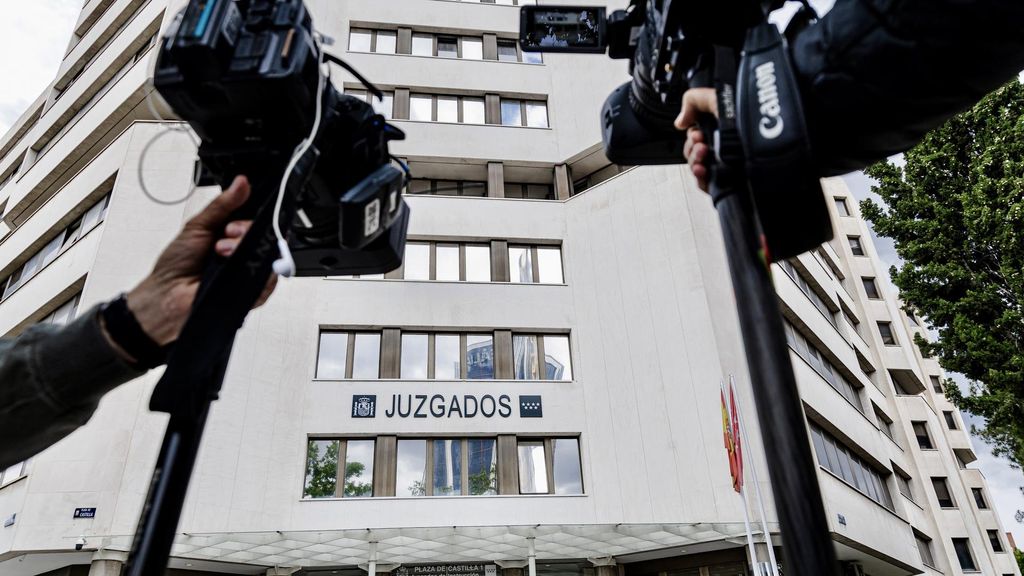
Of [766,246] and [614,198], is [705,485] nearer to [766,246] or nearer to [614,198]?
[614,198]

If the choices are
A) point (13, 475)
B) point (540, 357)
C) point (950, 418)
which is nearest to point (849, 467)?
point (540, 357)

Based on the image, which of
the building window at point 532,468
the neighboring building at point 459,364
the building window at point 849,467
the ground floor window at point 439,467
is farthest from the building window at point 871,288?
the building window at point 532,468

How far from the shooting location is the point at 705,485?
49.8 feet

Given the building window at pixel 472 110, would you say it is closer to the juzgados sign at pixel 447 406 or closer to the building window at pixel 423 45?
the building window at pixel 423 45

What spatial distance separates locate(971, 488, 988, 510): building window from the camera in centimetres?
4075

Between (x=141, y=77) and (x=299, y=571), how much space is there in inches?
635

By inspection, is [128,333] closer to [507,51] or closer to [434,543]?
[434,543]

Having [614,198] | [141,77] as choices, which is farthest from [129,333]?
[141,77]

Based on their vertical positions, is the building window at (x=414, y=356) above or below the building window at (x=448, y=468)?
above

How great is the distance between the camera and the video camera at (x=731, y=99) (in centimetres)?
130

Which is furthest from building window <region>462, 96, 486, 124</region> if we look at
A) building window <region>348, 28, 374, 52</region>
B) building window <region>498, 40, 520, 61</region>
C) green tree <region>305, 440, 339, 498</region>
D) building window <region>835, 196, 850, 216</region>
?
building window <region>835, 196, 850, 216</region>

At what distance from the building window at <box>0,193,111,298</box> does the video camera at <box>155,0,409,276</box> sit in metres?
19.3

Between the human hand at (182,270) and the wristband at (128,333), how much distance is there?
12 millimetres

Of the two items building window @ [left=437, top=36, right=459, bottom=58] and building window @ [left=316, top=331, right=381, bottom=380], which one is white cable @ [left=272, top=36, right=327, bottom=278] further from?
building window @ [left=437, top=36, right=459, bottom=58]
